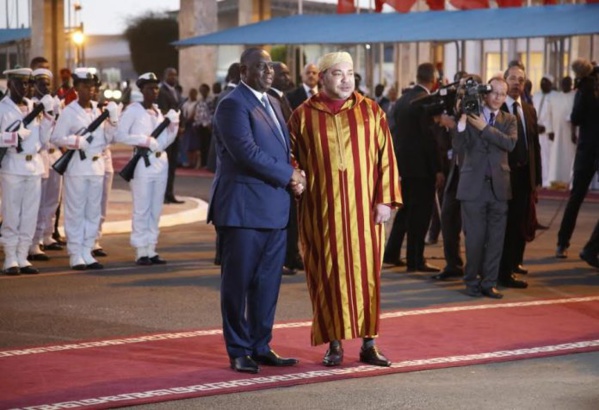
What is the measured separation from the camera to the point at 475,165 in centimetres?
1151

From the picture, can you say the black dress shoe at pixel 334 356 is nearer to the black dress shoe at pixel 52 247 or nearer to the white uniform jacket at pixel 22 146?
the white uniform jacket at pixel 22 146

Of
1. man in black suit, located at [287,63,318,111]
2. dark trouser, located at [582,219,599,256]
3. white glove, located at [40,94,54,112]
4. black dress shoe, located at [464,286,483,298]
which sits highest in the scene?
man in black suit, located at [287,63,318,111]

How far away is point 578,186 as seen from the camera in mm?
14148

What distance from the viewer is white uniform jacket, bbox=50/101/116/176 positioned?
1292 cm

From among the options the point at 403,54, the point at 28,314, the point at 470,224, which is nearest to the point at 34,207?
the point at 28,314

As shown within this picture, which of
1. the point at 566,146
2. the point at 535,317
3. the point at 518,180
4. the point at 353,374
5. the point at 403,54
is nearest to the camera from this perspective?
the point at 353,374

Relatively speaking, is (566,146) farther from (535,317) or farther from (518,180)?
(535,317)

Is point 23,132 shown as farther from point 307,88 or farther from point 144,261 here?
point 307,88

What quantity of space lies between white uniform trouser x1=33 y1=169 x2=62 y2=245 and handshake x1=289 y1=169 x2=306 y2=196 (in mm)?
6401

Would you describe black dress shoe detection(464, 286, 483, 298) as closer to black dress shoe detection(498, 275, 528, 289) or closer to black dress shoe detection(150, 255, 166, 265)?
black dress shoe detection(498, 275, 528, 289)

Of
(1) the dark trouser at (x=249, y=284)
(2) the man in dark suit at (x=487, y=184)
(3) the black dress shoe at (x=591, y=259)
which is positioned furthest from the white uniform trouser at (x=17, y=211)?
(3) the black dress shoe at (x=591, y=259)

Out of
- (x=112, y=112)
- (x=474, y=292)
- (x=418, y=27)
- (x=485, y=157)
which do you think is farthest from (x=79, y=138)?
(x=418, y=27)

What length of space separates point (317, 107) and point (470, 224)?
10.7ft

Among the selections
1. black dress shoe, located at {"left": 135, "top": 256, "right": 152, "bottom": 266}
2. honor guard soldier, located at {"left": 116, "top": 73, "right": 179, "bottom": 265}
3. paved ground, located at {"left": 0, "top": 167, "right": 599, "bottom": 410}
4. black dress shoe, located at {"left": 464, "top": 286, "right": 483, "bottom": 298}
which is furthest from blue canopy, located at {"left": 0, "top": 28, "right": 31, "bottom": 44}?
black dress shoe, located at {"left": 464, "top": 286, "right": 483, "bottom": 298}
